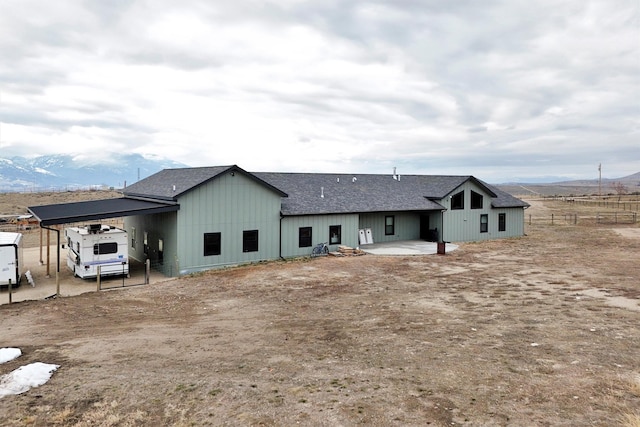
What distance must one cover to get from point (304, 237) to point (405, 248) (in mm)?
7569

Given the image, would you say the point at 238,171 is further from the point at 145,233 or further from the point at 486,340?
the point at 486,340

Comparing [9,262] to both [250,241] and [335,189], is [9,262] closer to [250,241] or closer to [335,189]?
[250,241]

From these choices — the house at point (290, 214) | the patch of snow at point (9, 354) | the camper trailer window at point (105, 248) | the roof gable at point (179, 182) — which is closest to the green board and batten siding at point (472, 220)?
the house at point (290, 214)

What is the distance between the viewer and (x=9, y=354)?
1031cm

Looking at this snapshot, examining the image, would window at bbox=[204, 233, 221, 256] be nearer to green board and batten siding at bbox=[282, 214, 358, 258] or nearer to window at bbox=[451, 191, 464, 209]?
green board and batten siding at bbox=[282, 214, 358, 258]

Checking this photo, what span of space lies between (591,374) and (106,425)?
905 centimetres

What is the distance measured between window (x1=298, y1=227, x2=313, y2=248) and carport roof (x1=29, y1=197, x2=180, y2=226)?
7.86 meters

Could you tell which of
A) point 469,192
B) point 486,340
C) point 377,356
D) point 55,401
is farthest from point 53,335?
point 469,192

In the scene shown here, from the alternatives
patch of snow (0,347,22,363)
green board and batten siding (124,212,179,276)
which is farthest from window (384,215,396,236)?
patch of snow (0,347,22,363)

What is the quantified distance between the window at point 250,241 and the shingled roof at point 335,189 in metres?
2.26

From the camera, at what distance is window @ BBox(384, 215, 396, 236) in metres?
33.0

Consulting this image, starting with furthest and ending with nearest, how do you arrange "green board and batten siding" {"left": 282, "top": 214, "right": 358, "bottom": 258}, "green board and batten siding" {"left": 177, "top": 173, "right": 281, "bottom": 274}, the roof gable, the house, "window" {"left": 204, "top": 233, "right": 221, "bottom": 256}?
"green board and batten siding" {"left": 282, "top": 214, "right": 358, "bottom": 258}, "window" {"left": 204, "top": 233, "right": 221, "bottom": 256}, the house, the roof gable, "green board and batten siding" {"left": 177, "top": 173, "right": 281, "bottom": 274}

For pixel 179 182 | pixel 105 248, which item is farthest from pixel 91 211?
pixel 179 182

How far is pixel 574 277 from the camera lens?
19.5 m
